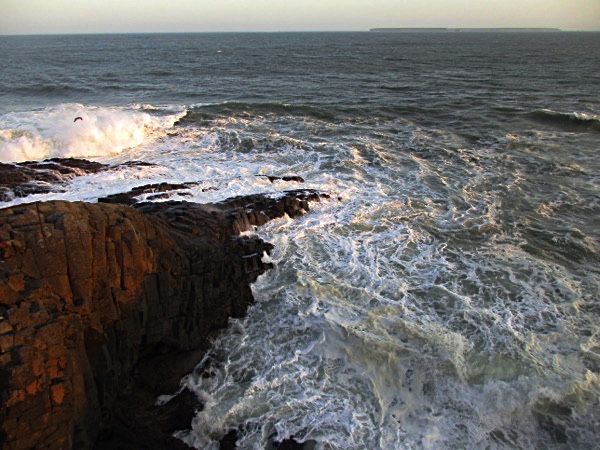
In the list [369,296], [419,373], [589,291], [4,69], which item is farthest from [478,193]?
[4,69]

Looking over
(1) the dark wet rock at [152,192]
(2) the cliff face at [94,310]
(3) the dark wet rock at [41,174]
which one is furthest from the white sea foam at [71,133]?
(2) the cliff face at [94,310]

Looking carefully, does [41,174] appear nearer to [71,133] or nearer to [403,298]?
[71,133]

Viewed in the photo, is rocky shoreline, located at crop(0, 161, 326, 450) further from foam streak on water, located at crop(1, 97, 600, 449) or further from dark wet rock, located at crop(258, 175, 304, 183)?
dark wet rock, located at crop(258, 175, 304, 183)

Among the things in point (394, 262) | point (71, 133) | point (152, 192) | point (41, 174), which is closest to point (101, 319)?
point (152, 192)

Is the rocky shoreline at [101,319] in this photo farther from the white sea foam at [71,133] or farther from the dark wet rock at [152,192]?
the white sea foam at [71,133]

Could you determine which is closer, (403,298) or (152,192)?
(403,298)
